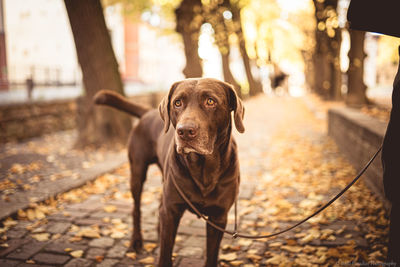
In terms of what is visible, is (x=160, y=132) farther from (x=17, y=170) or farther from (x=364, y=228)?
(x=17, y=170)

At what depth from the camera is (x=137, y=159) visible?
3709mm

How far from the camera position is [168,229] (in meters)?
2.86

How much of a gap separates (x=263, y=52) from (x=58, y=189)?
42915 millimetres

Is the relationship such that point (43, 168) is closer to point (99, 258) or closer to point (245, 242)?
point (99, 258)

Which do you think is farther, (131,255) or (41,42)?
(41,42)

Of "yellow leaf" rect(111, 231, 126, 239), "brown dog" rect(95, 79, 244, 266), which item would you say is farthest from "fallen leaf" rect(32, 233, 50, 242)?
"brown dog" rect(95, 79, 244, 266)

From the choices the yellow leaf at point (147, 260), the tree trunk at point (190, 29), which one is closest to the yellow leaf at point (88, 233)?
the yellow leaf at point (147, 260)

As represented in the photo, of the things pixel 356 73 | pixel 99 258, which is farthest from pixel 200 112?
pixel 356 73

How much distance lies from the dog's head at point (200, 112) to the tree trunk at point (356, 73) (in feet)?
35.7

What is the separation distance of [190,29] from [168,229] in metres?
7.37

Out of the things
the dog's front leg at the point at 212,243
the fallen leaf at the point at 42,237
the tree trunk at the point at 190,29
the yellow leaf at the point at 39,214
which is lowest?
the fallen leaf at the point at 42,237

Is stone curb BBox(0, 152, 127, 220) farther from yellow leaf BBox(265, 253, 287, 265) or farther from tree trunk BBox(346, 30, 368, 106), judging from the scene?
tree trunk BBox(346, 30, 368, 106)

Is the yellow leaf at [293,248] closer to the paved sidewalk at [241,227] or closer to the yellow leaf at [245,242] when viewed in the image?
the paved sidewalk at [241,227]

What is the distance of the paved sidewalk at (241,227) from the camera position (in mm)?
3512
